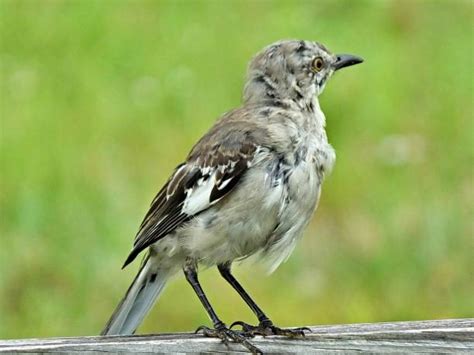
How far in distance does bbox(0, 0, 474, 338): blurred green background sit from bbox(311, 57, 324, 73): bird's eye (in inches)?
79.5

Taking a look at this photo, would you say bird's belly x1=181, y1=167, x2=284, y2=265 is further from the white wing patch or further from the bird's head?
the bird's head

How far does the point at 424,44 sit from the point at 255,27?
1376 millimetres

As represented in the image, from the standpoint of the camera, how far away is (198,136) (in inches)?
355

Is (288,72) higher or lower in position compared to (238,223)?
higher

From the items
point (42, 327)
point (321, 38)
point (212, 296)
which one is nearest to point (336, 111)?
point (321, 38)

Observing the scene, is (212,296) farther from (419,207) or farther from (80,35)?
(80,35)

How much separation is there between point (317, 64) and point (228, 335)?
1.83m

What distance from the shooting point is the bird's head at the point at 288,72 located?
239 inches

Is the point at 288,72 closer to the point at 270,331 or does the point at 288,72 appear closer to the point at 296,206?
the point at 296,206

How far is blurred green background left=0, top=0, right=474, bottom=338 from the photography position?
796 cm

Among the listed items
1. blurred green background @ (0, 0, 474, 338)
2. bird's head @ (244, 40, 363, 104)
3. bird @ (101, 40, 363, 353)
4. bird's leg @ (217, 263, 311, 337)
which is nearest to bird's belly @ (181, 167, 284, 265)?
bird @ (101, 40, 363, 353)

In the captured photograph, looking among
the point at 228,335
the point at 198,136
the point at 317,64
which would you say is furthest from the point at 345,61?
the point at 198,136

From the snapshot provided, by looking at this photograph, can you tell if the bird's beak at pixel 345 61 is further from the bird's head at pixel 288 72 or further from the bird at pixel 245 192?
the bird at pixel 245 192

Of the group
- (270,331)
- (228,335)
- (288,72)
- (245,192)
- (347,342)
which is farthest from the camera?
(288,72)
